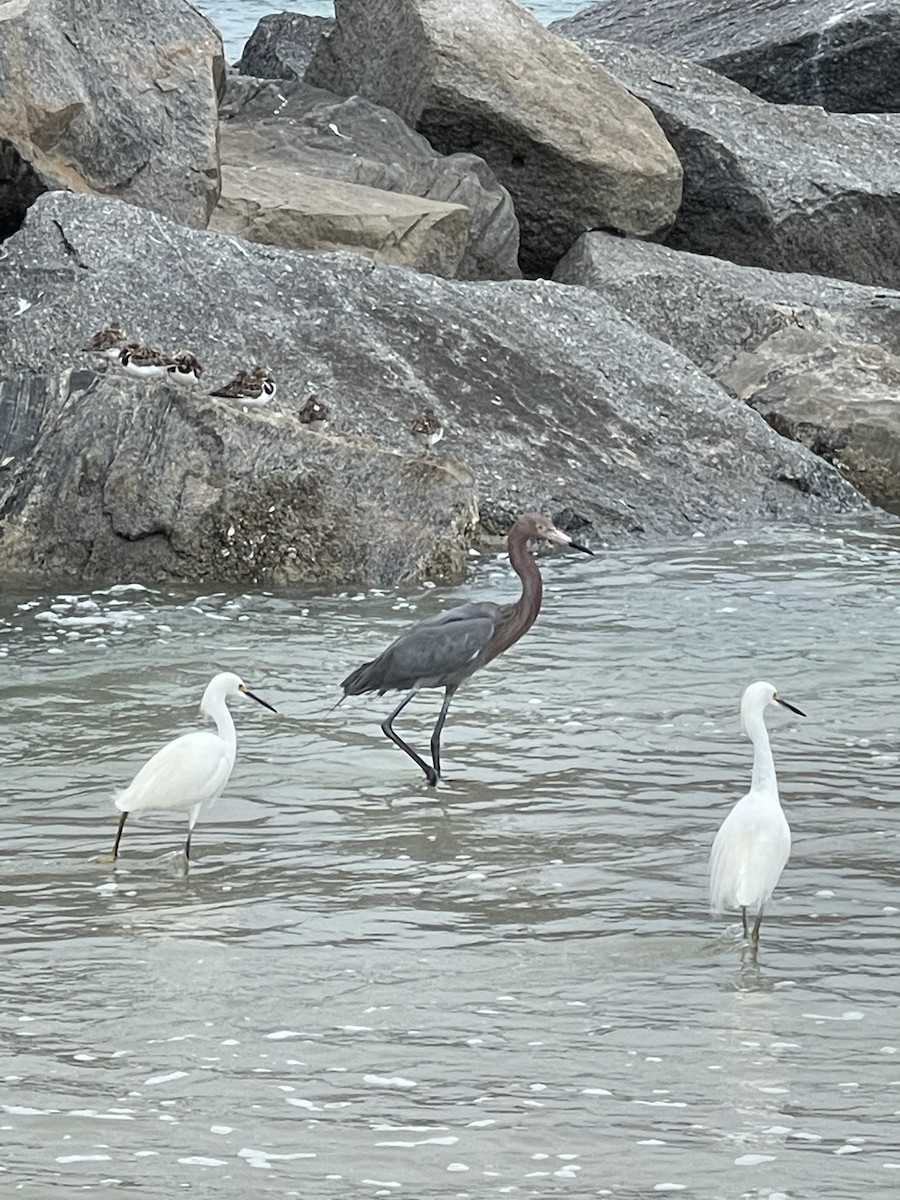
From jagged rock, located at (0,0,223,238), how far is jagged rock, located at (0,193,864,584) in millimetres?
1172

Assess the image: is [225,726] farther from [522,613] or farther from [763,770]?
[763,770]

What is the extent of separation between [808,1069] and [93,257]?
10.2 m

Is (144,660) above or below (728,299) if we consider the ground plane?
below

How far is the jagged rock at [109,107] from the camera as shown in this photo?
15.5 m

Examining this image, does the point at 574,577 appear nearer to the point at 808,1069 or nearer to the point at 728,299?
the point at 728,299

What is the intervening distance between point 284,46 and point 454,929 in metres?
17.3

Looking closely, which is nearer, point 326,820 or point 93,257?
point 326,820

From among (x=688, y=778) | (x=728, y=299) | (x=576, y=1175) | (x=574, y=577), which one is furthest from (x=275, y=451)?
(x=576, y=1175)

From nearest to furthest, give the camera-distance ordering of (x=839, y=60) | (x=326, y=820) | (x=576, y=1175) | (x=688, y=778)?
(x=576, y=1175), (x=326, y=820), (x=688, y=778), (x=839, y=60)

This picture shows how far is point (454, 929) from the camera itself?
6.91 meters

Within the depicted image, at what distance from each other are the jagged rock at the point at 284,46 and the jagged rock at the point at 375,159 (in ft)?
9.72

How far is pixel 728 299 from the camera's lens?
57.2ft

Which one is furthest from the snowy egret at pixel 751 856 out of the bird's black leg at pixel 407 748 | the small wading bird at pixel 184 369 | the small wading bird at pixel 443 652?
the small wading bird at pixel 184 369

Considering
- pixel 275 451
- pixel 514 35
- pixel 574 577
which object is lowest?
pixel 574 577
